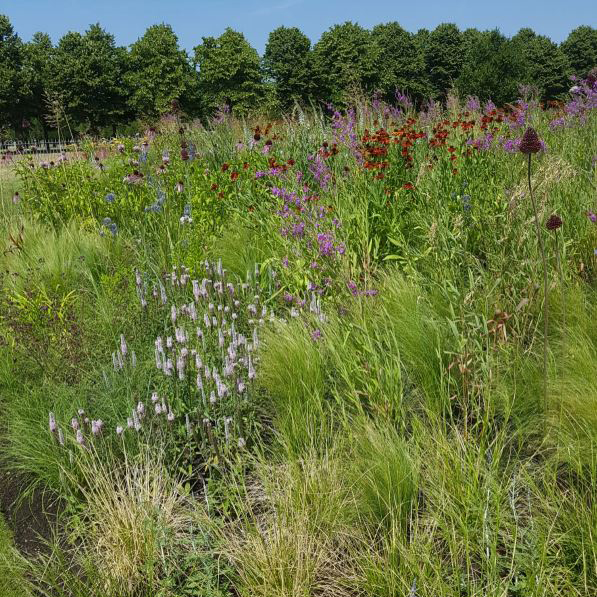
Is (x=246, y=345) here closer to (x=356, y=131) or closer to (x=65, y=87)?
(x=356, y=131)

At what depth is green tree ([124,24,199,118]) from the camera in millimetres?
45062

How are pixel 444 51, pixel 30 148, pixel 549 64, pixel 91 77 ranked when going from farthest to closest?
pixel 444 51, pixel 549 64, pixel 91 77, pixel 30 148

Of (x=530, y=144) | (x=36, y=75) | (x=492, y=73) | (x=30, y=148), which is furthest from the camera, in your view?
(x=36, y=75)

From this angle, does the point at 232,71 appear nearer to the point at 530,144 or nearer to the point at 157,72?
the point at 157,72

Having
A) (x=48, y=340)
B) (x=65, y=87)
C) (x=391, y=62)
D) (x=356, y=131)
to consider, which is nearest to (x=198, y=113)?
(x=65, y=87)

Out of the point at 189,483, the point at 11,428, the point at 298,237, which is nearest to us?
the point at 189,483

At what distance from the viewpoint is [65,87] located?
43.7m

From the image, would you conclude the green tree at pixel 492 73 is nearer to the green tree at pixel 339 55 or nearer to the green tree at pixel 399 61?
the green tree at pixel 339 55

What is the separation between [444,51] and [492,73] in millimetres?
25523

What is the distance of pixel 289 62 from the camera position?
5091 centimetres

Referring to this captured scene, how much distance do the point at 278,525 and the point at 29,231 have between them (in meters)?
5.48

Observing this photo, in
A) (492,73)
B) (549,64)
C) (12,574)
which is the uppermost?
(549,64)

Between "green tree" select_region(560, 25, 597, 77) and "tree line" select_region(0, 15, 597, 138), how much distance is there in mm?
9257

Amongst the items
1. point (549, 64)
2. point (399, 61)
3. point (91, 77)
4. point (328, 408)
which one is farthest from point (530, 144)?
point (549, 64)
